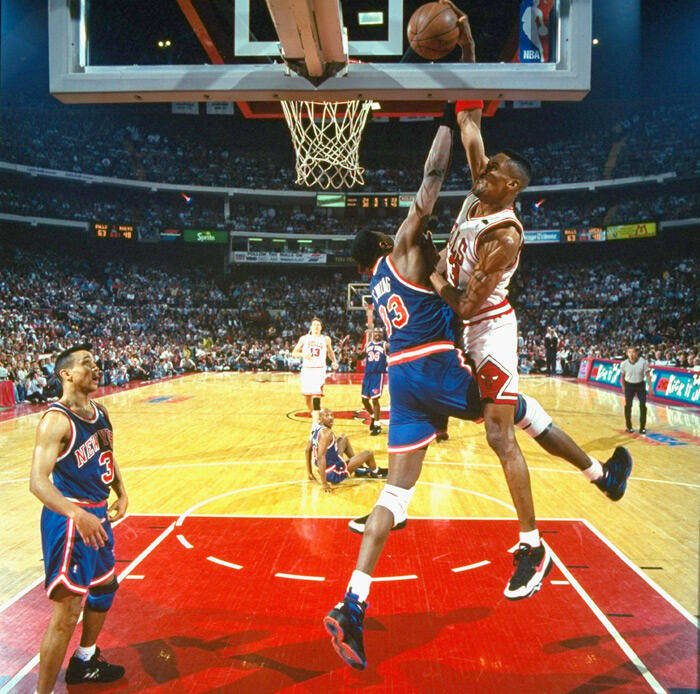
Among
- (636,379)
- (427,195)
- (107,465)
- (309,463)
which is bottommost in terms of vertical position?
(309,463)

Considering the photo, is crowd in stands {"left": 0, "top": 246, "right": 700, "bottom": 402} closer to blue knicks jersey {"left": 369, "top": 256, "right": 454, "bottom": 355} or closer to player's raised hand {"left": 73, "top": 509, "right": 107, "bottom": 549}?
player's raised hand {"left": 73, "top": 509, "right": 107, "bottom": 549}

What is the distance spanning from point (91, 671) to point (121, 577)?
1.27 meters

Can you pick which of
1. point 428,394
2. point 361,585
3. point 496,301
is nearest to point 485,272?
point 496,301

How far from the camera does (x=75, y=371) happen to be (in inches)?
120

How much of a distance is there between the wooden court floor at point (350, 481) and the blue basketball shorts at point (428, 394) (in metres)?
2.35

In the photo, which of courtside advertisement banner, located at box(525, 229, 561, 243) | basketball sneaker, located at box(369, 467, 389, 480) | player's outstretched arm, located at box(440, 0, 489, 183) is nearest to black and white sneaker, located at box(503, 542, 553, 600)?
player's outstretched arm, located at box(440, 0, 489, 183)

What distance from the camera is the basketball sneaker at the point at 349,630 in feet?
8.34

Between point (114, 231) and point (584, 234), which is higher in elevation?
point (114, 231)

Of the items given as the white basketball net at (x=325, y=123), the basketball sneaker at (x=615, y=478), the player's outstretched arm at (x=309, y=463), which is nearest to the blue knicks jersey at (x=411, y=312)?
the basketball sneaker at (x=615, y=478)

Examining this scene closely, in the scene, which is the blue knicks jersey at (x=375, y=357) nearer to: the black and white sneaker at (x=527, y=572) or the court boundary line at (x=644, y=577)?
the court boundary line at (x=644, y=577)

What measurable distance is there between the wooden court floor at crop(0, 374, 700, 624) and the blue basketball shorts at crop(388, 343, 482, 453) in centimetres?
235

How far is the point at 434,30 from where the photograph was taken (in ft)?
10.6

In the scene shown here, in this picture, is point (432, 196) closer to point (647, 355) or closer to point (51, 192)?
point (647, 355)

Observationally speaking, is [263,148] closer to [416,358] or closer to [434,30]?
[434,30]
